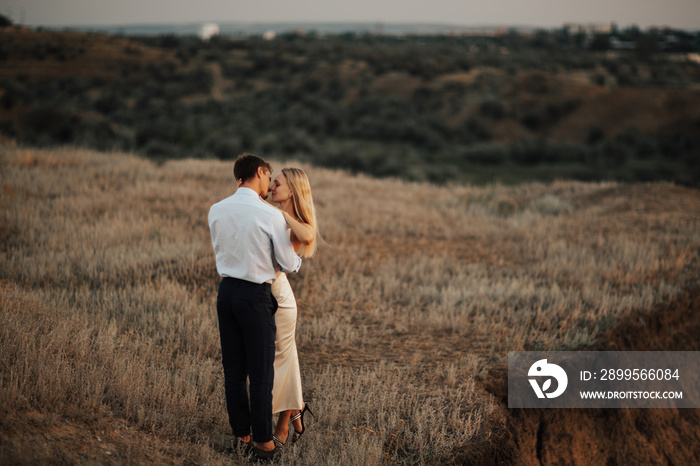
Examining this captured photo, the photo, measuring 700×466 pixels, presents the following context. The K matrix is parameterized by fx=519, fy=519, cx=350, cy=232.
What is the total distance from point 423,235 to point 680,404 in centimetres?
604

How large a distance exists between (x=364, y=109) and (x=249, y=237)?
121ft

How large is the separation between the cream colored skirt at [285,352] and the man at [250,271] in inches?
4.2

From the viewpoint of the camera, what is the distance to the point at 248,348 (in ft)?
12.1

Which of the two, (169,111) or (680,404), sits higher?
(169,111)

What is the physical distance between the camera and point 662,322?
7.84 metres

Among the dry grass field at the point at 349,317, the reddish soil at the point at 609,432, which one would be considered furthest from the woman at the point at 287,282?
the reddish soil at the point at 609,432

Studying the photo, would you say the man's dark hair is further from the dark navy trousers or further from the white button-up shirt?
the dark navy trousers

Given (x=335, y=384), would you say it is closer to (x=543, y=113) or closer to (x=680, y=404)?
A: (x=680, y=404)

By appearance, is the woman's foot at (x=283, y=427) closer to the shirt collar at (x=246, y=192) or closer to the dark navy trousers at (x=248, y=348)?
the dark navy trousers at (x=248, y=348)

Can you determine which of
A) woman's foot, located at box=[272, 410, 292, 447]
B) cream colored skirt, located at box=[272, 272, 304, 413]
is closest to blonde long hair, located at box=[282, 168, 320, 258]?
cream colored skirt, located at box=[272, 272, 304, 413]

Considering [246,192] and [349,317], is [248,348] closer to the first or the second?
[246,192]

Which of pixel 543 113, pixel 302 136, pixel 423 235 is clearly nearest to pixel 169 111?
pixel 302 136

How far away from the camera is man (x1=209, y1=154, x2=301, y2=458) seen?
3557mm

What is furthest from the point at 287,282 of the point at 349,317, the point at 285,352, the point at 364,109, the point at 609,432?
the point at 364,109
